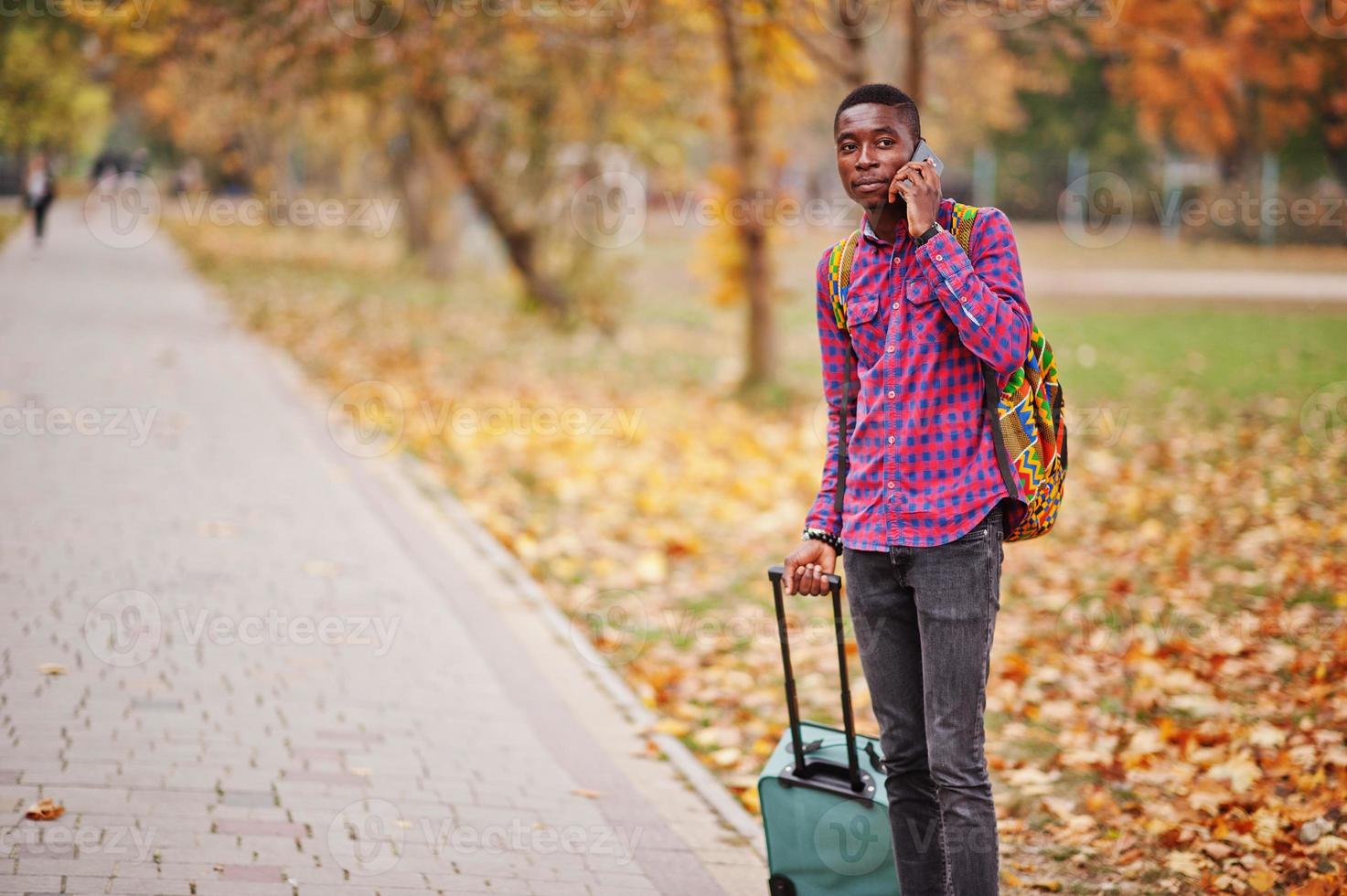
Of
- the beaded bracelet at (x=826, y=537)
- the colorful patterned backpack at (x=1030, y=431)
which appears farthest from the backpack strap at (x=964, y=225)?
the beaded bracelet at (x=826, y=537)

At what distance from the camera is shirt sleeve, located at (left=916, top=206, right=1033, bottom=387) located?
2.91 metres

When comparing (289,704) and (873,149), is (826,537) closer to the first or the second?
(873,149)

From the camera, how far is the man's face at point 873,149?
304 centimetres

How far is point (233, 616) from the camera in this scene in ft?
21.3

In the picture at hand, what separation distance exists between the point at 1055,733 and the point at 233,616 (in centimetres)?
381

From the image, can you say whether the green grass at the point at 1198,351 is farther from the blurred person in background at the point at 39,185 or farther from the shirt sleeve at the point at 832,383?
the blurred person in background at the point at 39,185

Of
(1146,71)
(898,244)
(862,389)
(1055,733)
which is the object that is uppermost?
(1146,71)

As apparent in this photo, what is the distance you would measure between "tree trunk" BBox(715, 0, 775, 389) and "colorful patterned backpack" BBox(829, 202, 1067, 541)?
10.3 m

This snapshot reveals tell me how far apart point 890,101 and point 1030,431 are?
2.65ft

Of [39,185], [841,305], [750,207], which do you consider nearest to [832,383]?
[841,305]

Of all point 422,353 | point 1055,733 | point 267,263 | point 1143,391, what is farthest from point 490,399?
point 267,263

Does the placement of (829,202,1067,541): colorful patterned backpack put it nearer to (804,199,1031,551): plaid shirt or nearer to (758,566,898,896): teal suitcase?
(804,199,1031,551): plaid shirt

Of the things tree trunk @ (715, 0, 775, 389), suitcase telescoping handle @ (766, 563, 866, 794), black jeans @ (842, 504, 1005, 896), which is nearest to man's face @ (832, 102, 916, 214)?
black jeans @ (842, 504, 1005, 896)

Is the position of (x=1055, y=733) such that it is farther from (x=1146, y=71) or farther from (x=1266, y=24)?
(x=1146, y=71)
